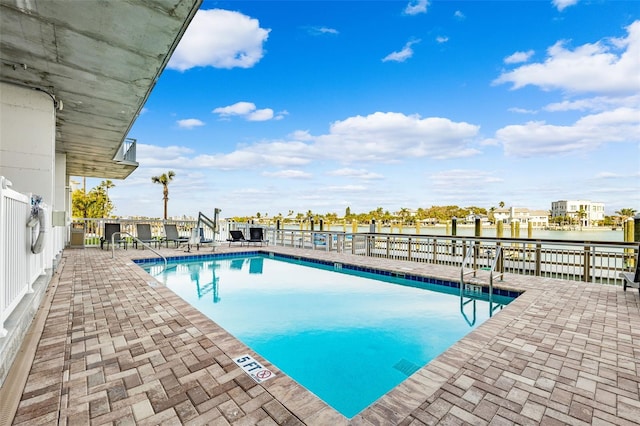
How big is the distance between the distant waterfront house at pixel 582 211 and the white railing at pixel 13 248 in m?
22.3

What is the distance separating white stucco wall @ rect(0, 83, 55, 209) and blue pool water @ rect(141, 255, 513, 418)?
8.70 feet

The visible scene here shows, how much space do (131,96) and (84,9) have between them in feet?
7.39

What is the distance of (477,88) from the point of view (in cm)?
1233

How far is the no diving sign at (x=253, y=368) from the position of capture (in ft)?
6.77

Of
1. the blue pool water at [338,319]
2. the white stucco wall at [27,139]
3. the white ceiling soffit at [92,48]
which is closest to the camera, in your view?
the blue pool water at [338,319]

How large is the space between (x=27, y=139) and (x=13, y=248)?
375 cm

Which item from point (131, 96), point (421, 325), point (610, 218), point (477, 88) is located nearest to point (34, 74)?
point (131, 96)

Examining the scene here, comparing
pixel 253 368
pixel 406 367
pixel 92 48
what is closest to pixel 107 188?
pixel 92 48

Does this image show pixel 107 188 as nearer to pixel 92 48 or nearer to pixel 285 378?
pixel 92 48

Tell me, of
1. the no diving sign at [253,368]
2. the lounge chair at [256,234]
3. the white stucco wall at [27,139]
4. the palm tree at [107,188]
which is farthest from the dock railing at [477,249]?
the palm tree at [107,188]

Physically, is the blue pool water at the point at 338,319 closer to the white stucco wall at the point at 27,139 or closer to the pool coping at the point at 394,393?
the pool coping at the point at 394,393

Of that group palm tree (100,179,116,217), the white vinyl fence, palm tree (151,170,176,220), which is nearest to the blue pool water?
the white vinyl fence

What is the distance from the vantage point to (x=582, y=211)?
1848cm

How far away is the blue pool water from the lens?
110 inches
